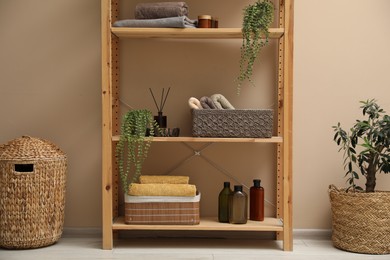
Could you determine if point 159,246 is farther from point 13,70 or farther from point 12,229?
point 13,70

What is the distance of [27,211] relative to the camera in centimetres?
266

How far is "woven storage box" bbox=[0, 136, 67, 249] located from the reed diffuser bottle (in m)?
1.02

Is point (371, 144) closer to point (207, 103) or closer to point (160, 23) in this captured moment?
point (207, 103)

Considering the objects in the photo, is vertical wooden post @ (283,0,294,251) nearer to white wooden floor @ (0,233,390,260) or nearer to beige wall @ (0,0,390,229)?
white wooden floor @ (0,233,390,260)

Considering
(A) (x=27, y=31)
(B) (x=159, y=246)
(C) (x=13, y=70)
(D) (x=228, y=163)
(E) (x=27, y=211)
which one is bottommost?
(B) (x=159, y=246)

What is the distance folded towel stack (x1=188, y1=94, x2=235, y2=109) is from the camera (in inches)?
107

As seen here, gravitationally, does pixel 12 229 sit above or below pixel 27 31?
below

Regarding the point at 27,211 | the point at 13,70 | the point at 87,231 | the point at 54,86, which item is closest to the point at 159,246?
the point at 87,231

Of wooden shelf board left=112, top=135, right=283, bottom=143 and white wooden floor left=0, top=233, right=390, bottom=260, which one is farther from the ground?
wooden shelf board left=112, top=135, right=283, bottom=143

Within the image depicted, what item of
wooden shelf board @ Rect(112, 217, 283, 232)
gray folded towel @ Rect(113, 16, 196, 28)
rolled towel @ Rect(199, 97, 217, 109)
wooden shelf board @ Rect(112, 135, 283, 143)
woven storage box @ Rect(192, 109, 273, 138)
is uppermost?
gray folded towel @ Rect(113, 16, 196, 28)

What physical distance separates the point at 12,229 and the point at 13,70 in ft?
2.95

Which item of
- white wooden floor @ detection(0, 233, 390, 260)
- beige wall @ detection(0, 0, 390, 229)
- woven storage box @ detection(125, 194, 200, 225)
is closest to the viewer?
white wooden floor @ detection(0, 233, 390, 260)

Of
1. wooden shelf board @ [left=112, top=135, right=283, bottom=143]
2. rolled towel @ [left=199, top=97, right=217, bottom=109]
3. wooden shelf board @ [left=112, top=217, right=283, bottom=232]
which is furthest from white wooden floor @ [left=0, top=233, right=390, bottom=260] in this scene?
rolled towel @ [left=199, top=97, right=217, bottom=109]

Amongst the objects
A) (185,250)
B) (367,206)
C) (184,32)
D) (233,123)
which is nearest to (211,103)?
(233,123)
